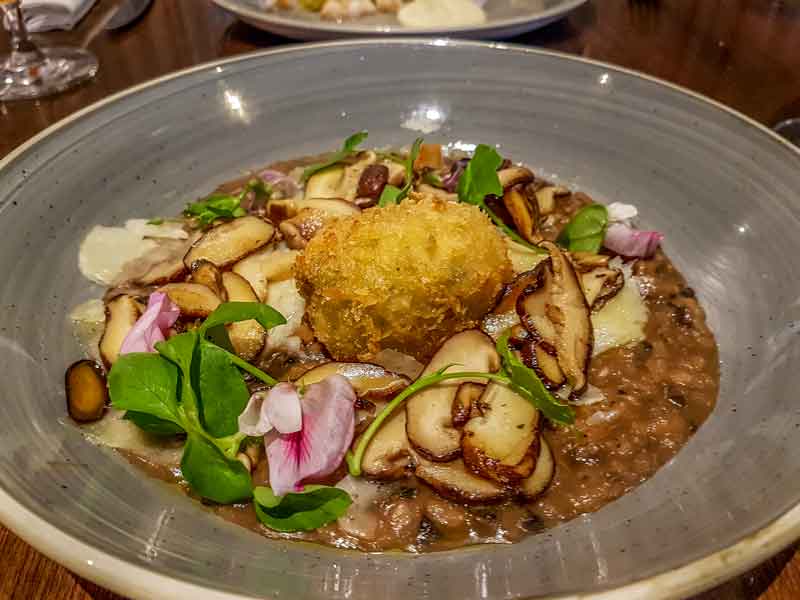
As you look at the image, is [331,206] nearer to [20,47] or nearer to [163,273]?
[163,273]

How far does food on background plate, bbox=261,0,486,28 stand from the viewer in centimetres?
360

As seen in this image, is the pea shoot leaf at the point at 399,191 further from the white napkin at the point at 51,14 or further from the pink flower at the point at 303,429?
the white napkin at the point at 51,14

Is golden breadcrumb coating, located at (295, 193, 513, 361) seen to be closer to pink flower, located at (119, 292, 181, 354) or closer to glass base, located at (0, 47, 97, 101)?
pink flower, located at (119, 292, 181, 354)

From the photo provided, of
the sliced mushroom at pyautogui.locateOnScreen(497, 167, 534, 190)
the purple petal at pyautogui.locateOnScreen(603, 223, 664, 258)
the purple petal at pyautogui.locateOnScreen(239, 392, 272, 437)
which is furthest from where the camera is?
the sliced mushroom at pyautogui.locateOnScreen(497, 167, 534, 190)

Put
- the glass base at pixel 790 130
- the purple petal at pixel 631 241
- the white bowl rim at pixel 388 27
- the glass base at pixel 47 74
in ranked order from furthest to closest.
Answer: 1. the glass base at pixel 47 74
2. the white bowl rim at pixel 388 27
3. the glass base at pixel 790 130
4. the purple petal at pixel 631 241

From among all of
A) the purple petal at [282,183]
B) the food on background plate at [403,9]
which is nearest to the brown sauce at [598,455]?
the purple petal at [282,183]

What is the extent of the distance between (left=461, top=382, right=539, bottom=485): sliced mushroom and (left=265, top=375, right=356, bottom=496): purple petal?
281mm

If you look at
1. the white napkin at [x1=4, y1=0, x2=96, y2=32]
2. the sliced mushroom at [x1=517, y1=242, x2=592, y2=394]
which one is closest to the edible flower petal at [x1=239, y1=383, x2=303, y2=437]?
the sliced mushroom at [x1=517, y1=242, x2=592, y2=394]

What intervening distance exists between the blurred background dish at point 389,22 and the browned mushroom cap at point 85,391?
2152 millimetres

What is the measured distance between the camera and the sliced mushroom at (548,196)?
95.6 inches

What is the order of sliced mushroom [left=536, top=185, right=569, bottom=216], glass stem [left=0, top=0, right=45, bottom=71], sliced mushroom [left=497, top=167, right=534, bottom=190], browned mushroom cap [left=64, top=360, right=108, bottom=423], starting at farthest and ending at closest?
1. glass stem [left=0, top=0, right=45, bottom=71]
2. sliced mushroom [left=536, top=185, right=569, bottom=216]
3. sliced mushroom [left=497, top=167, right=534, bottom=190]
4. browned mushroom cap [left=64, top=360, right=108, bottom=423]

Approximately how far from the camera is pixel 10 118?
10.5 feet

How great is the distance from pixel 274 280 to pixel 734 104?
244 centimetres

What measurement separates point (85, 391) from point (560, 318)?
1.24m
